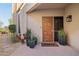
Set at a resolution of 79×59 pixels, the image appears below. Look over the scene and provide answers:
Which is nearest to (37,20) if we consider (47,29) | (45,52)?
(47,29)

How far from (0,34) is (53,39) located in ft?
14.0

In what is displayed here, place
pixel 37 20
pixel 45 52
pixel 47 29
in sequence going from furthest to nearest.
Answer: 1. pixel 47 29
2. pixel 37 20
3. pixel 45 52

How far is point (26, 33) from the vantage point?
1066 cm

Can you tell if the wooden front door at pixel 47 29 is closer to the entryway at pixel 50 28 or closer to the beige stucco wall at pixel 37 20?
the entryway at pixel 50 28

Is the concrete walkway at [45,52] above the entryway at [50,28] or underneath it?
underneath

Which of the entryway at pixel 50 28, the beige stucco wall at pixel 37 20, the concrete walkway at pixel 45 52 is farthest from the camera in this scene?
the entryway at pixel 50 28

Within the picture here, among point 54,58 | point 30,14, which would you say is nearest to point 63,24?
point 30,14

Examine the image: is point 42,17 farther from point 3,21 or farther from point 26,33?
point 3,21

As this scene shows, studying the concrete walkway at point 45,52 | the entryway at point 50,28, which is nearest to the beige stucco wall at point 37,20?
the entryway at point 50,28

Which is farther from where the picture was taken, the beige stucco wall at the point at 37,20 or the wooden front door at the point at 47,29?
the wooden front door at the point at 47,29

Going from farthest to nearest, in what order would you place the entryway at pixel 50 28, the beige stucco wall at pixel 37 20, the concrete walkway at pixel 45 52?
the entryway at pixel 50 28, the beige stucco wall at pixel 37 20, the concrete walkway at pixel 45 52

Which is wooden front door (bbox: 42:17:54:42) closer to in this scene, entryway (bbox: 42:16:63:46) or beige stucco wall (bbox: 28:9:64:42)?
entryway (bbox: 42:16:63:46)

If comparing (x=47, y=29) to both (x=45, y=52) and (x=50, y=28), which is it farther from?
(x=45, y=52)

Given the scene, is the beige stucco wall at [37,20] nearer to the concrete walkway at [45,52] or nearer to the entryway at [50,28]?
the entryway at [50,28]
